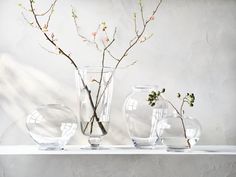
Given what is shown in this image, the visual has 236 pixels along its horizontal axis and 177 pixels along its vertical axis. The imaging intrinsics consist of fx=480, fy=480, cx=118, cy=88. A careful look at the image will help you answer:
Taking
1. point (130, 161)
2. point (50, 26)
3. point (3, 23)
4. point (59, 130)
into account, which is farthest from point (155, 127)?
point (3, 23)

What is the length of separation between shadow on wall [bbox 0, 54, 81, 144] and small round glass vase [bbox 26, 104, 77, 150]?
0.55ft

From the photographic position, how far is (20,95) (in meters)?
1.57

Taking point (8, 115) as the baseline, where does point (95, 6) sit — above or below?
above

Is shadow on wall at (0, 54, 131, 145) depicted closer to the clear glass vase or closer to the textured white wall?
the textured white wall

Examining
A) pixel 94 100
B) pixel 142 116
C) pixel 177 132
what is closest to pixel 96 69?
pixel 94 100

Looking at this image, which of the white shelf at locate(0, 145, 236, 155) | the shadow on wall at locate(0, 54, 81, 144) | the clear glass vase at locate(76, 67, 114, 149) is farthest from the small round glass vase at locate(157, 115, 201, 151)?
the shadow on wall at locate(0, 54, 81, 144)

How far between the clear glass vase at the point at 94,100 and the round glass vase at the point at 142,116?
7cm

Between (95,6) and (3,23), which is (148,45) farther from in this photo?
(3,23)

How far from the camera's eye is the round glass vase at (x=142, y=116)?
55.8 inches

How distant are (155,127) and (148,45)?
1.03 feet

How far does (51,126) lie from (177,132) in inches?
14.4

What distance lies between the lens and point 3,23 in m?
1.58

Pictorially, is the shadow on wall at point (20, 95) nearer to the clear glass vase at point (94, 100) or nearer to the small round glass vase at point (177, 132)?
the clear glass vase at point (94, 100)

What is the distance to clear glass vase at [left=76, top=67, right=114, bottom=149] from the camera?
144 centimetres
